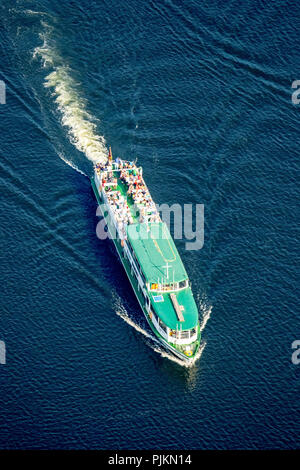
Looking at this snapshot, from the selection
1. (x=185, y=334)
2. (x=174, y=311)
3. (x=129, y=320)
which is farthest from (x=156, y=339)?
(x=185, y=334)

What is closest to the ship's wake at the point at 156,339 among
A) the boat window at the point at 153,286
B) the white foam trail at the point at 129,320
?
the white foam trail at the point at 129,320

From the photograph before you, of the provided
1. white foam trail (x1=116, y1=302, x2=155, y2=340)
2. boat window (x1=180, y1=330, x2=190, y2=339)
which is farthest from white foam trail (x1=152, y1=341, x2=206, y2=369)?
boat window (x1=180, y1=330, x2=190, y2=339)

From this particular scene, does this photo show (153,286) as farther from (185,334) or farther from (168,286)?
(185,334)

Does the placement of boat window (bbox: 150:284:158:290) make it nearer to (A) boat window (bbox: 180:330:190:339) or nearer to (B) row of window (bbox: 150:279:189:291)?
(B) row of window (bbox: 150:279:189:291)

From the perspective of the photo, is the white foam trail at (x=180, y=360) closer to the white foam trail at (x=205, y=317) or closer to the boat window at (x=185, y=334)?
the white foam trail at (x=205, y=317)

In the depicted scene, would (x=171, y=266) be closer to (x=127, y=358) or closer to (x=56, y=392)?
(x=127, y=358)
